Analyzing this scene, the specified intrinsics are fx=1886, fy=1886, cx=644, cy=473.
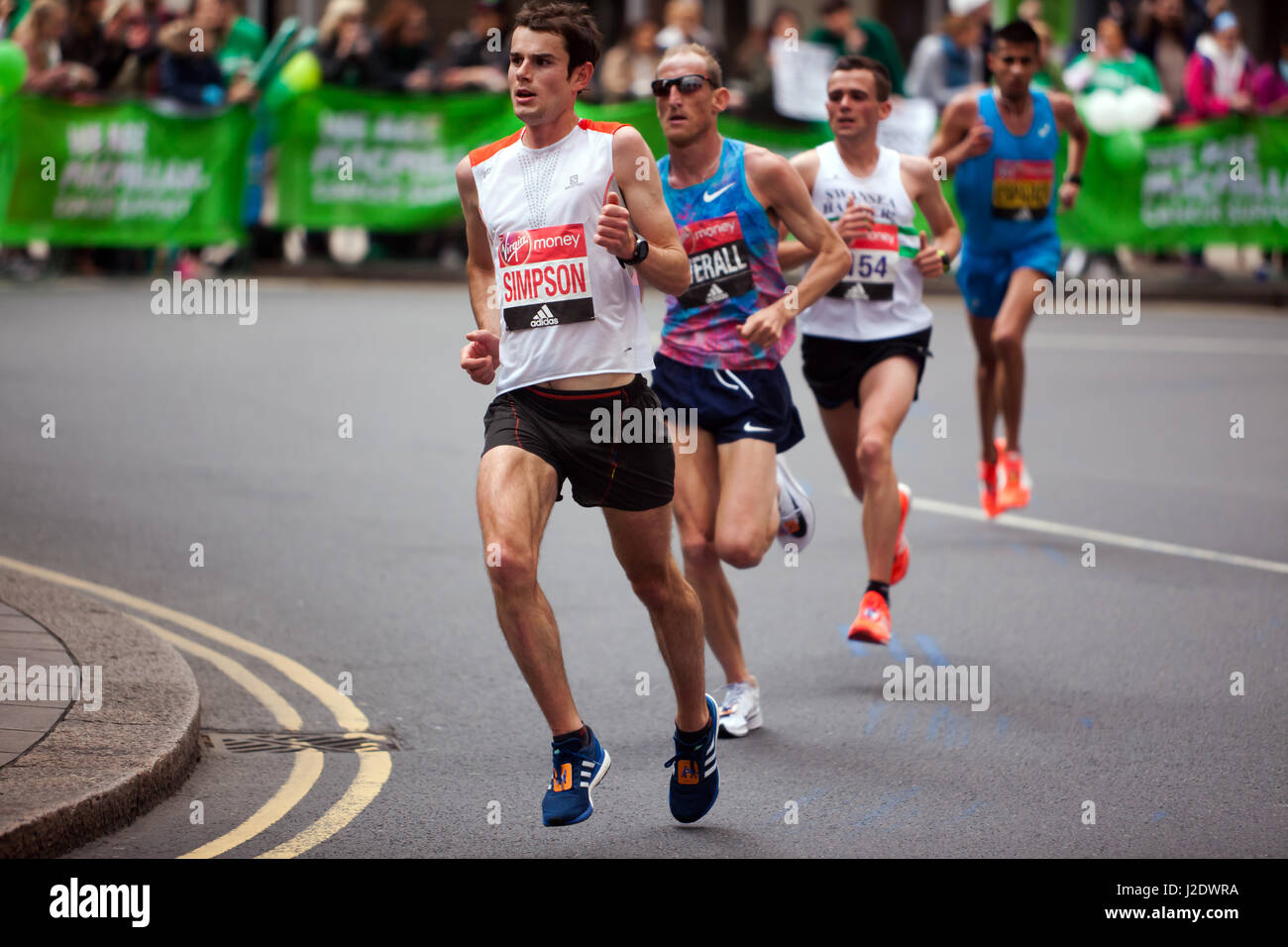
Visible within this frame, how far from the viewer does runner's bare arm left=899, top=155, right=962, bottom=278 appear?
7809mm

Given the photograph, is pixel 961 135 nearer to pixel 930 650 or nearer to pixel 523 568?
pixel 930 650

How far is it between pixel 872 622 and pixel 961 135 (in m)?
3.99

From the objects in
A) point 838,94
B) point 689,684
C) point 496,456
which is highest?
point 838,94

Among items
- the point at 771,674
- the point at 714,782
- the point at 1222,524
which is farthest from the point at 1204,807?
the point at 1222,524

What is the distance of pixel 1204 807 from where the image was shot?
5.53 metres

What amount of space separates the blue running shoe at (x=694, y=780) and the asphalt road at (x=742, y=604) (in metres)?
0.07

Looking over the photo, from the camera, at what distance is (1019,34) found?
32.1ft

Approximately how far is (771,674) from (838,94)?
2362mm

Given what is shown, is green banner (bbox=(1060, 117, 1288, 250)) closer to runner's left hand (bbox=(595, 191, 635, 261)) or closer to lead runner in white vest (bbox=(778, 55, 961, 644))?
lead runner in white vest (bbox=(778, 55, 961, 644))

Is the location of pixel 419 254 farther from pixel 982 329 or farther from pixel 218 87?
pixel 982 329

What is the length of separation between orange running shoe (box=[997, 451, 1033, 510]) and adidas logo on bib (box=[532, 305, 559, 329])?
5159 millimetres
